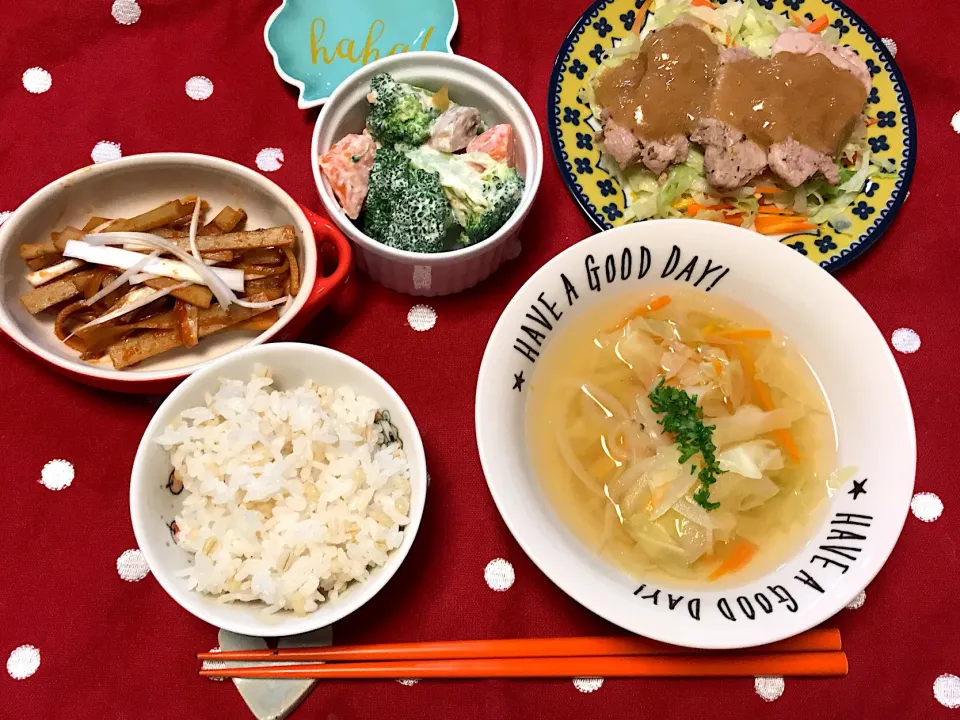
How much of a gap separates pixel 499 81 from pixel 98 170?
0.92 metres

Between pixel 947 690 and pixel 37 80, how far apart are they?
101 inches

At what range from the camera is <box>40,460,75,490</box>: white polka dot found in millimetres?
1564

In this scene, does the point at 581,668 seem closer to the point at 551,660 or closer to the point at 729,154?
the point at 551,660

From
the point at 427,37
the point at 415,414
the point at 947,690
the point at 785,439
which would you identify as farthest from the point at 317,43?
the point at 947,690

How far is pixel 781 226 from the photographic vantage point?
1.73 metres

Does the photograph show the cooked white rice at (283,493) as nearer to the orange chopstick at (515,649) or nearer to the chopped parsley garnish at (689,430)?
the orange chopstick at (515,649)

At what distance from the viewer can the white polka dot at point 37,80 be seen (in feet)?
6.03

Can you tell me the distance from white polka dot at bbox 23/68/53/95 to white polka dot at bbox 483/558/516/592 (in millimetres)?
1642

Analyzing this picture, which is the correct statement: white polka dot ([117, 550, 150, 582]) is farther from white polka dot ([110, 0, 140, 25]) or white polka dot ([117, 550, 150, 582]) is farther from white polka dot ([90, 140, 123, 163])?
white polka dot ([110, 0, 140, 25])

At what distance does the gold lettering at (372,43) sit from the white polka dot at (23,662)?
5.04ft

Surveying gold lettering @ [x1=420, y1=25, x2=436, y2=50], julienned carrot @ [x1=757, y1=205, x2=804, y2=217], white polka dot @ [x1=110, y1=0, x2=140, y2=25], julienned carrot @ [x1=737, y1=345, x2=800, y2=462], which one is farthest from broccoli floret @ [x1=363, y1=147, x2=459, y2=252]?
white polka dot @ [x1=110, y1=0, x2=140, y2=25]

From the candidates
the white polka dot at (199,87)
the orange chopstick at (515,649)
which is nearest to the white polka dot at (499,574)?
the orange chopstick at (515,649)

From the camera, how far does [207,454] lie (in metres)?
1.38

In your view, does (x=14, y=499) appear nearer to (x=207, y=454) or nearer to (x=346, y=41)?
(x=207, y=454)
